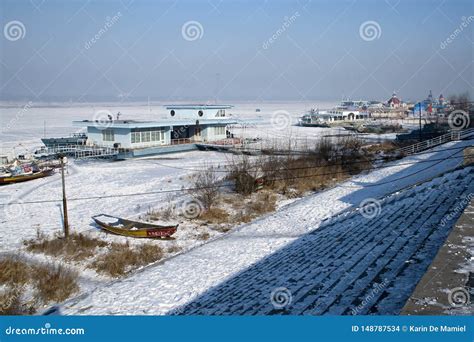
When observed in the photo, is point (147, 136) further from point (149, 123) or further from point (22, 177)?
point (22, 177)

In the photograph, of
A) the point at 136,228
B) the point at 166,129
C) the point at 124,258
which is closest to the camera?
the point at 124,258

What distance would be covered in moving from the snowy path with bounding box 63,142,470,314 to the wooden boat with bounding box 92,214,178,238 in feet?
4.44

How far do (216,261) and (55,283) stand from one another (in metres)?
3.35

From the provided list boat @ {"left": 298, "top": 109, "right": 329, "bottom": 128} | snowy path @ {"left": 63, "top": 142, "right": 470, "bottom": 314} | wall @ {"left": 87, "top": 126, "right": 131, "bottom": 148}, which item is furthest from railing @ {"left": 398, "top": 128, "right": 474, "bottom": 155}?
boat @ {"left": 298, "top": 109, "right": 329, "bottom": 128}

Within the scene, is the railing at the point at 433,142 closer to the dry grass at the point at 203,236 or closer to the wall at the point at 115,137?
the wall at the point at 115,137

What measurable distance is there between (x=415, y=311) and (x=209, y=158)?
78.4 ft

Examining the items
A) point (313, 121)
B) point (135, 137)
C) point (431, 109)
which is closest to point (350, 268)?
point (135, 137)

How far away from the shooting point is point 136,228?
1266 centimetres

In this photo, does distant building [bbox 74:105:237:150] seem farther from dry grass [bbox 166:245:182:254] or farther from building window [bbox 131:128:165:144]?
dry grass [bbox 166:245:182:254]

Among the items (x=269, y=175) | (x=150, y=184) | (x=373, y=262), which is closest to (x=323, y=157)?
(x=269, y=175)

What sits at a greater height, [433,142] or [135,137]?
[135,137]

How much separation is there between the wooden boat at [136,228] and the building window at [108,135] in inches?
614

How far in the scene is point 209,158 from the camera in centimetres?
2741

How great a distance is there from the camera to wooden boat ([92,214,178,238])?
12.4 m
